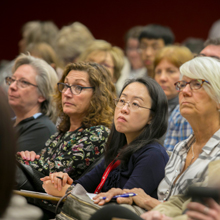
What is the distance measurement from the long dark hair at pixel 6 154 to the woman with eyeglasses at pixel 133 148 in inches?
46.2

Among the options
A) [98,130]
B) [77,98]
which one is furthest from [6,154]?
[77,98]

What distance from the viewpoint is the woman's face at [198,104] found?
2.20 m

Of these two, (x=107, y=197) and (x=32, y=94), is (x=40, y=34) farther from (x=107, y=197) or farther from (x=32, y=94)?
(x=107, y=197)

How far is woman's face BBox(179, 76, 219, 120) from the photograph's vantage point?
2199 mm

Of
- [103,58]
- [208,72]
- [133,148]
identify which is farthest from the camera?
[103,58]

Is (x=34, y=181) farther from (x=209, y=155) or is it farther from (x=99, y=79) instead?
(x=209, y=155)

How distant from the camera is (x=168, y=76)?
4.01 metres

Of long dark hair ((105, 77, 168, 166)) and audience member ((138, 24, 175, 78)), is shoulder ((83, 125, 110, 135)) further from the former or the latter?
audience member ((138, 24, 175, 78))

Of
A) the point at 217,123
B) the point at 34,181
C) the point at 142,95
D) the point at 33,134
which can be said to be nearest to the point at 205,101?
the point at 217,123

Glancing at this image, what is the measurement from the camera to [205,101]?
220 cm

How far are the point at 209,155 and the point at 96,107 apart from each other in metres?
1.26

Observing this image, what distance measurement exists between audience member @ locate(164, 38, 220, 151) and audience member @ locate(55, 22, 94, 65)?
1.97 metres

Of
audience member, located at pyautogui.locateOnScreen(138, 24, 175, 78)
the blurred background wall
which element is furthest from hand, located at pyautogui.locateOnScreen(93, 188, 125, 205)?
the blurred background wall

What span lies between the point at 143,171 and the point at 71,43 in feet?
10.9
